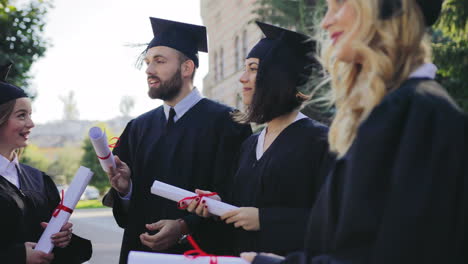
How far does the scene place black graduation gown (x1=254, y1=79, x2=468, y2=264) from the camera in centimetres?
124

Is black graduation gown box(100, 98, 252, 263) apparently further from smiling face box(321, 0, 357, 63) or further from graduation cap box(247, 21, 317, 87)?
smiling face box(321, 0, 357, 63)

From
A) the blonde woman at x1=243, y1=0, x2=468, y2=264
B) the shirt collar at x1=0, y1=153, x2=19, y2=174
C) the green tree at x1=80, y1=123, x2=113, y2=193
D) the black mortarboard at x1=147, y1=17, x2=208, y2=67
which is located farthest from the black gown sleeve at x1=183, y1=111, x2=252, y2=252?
the green tree at x1=80, y1=123, x2=113, y2=193

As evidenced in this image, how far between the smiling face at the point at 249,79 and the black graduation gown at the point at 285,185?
14.5 inches

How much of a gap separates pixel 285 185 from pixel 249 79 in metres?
0.78

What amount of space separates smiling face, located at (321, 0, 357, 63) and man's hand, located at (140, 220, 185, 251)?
1.97 meters

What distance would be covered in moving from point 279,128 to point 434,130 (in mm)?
1791

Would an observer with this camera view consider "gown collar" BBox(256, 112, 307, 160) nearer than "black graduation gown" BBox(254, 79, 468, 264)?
No

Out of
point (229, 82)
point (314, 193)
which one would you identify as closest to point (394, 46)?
point (314, 193)

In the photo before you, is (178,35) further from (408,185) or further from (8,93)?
(408,185)

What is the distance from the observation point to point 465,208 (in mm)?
1244

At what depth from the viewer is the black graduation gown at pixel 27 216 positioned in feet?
9.78

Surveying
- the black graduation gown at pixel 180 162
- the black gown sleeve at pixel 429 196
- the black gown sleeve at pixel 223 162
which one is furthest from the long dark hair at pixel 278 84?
the black gown sleeve at pixel 429 196

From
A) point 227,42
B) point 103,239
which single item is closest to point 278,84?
point 103,239

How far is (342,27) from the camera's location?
157cm
